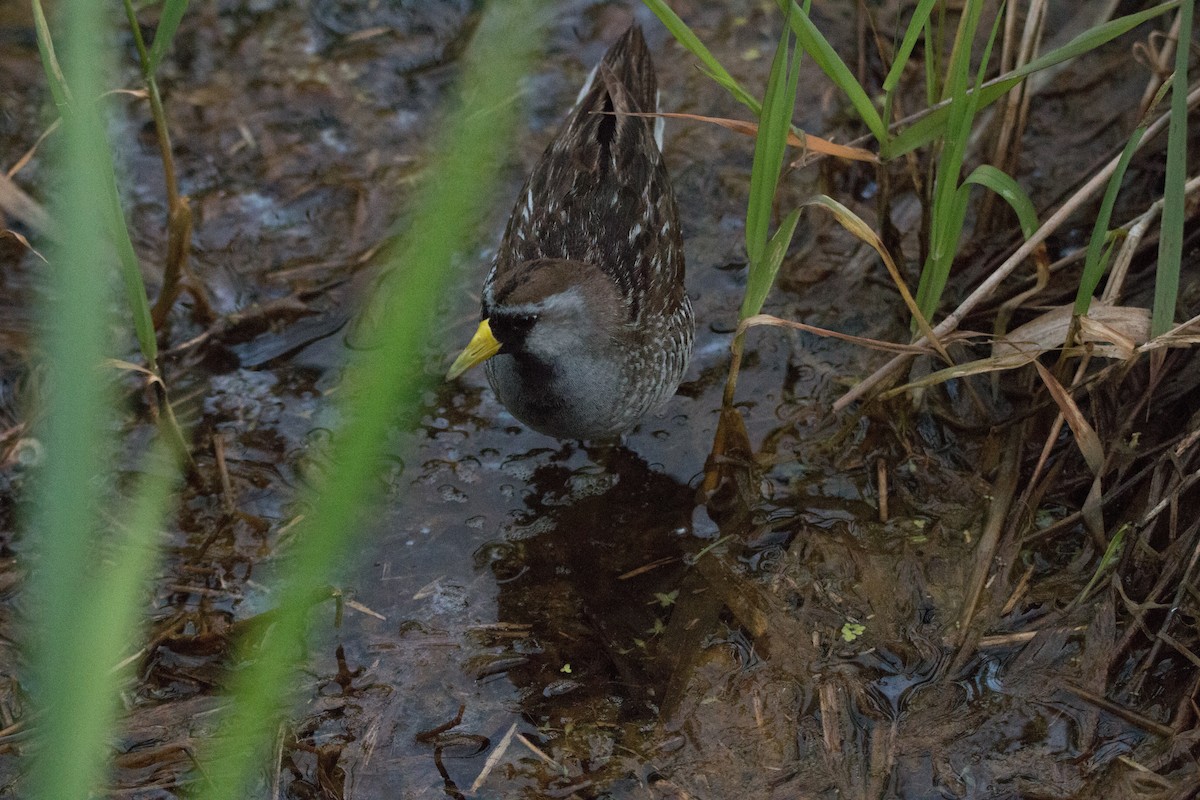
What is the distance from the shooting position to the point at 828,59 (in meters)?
3.14

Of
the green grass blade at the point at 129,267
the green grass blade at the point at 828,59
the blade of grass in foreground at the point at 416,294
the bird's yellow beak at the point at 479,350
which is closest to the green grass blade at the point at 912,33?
the green grass blade at the point at 828,59

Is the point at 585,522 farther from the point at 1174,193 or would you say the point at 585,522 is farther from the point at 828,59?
the point at 1174,193

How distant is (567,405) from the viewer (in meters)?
3.63

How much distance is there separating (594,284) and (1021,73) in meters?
1.35

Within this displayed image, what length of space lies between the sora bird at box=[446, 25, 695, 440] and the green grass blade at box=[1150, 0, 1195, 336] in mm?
1385

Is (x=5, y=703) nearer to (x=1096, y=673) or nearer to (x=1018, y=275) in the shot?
(x=1096, y=673)

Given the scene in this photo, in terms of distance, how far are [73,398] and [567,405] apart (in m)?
2.91

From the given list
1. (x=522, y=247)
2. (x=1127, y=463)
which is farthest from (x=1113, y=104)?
(x=522, y=247)

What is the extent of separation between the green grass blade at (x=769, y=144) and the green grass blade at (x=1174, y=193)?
0.91 m

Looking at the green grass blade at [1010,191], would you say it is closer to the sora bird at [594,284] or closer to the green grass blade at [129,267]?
the sora bird at [594,284]

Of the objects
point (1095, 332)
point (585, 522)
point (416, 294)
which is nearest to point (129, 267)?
point (585, 522)

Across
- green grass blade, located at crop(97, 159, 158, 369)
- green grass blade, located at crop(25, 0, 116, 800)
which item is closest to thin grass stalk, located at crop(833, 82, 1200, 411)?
green grass blade, located at crop(97, 159, 158, 369)

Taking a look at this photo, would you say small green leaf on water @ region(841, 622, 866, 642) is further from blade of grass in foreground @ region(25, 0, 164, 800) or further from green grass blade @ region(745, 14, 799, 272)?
blade of grass in foreground @ region(25, 0, 164, 800)

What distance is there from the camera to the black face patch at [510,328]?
3439 millimetres
